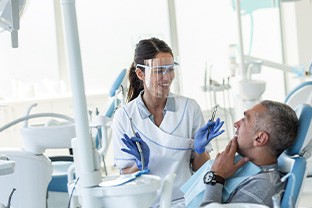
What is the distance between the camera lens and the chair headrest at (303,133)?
1.94 meters

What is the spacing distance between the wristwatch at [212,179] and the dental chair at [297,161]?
7.7 inches

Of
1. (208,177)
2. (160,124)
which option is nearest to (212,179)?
(208,177)

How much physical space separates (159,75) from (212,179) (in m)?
0.53

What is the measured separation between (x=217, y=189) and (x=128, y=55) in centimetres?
445

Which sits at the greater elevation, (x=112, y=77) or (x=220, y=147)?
(x=112, y=77)

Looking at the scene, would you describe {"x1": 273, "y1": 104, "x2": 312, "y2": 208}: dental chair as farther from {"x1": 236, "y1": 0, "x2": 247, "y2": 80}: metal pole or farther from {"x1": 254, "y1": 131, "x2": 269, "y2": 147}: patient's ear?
{"x1": 236, "y1": 0, "x2": 247, "y2": 80}: metal pole

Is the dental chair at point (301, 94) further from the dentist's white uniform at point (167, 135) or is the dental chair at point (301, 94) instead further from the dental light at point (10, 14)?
the dental light at point (10, 14)

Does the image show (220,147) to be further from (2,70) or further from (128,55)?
(2,70)

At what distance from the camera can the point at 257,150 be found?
202cm

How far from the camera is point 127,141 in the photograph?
214 cm

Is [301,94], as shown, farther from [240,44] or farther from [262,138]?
[262,138]

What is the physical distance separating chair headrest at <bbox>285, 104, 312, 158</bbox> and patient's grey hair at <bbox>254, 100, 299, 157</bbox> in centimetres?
2

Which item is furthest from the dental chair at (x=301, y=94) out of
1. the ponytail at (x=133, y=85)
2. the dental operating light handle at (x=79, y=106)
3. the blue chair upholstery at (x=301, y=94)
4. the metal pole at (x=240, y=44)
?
the dental operating light handle at (x=79, y=106)

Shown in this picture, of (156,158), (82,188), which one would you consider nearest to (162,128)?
(156,158)
